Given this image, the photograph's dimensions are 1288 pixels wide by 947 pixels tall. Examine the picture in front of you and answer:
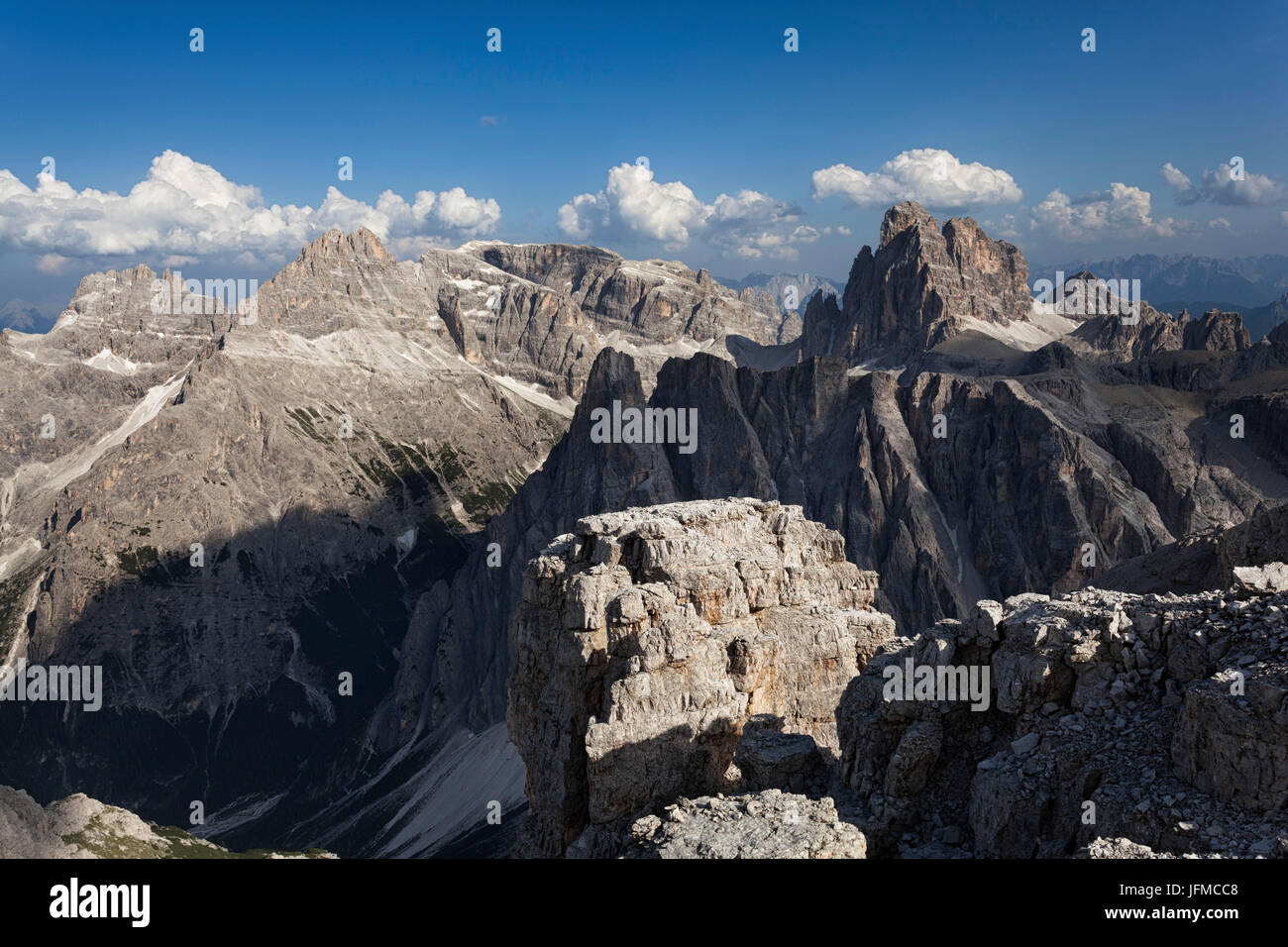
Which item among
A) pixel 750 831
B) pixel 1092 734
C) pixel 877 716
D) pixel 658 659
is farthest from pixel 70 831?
pixel 1092 734

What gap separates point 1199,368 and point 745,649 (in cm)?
18853

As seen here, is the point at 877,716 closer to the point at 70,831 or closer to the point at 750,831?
the point at 750,831

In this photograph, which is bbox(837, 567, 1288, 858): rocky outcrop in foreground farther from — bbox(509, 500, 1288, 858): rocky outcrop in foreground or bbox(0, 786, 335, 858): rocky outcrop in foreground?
bbox(0, 786, 335, 858): rocky outcrop in foreground

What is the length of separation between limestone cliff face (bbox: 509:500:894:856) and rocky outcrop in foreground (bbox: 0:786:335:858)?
42.5m

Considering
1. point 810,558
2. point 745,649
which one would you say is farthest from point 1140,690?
point 810,558

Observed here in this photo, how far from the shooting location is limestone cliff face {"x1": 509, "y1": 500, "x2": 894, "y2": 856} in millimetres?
37344

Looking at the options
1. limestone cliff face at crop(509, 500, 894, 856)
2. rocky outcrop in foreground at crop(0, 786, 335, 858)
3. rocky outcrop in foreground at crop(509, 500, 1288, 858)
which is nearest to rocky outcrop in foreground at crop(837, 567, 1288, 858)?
rocky outcrop in foreground at crop(509, 500, 1288, 858)

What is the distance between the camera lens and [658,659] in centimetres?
3916

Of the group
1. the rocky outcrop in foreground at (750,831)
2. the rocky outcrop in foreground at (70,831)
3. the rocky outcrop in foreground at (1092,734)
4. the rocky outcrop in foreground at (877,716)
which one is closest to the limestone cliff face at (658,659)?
the rocky outcrop in foreground at (877,716)

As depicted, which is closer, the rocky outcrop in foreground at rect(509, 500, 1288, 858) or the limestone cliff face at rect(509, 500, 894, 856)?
the rocky outcrop in foreground at rect(509, 500, 1288, 858)

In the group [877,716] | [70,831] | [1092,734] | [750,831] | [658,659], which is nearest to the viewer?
[1092,734]

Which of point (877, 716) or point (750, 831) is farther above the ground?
point (877, 716)

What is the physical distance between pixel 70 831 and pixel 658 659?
7249cm
